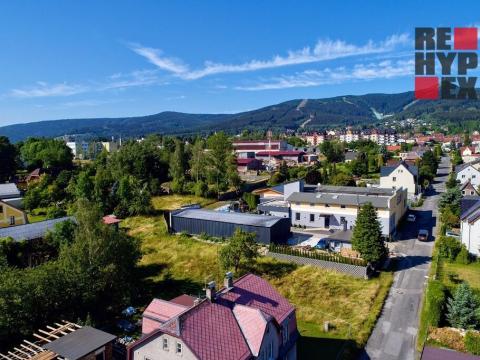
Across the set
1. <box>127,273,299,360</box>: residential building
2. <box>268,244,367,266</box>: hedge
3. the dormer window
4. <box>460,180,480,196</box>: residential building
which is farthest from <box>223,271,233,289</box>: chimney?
<box>460,180,480,196</box>: residential building

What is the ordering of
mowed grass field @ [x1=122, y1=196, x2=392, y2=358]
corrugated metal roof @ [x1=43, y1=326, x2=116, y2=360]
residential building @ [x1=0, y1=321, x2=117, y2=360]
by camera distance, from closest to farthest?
corrugated metal roof @ [x1=43, y1=326, x2=116, y2=360] < residential building @ [x1=0, y1=321, x2=117, y2=360] < mowed grass field @ [x1=122, y1=196, x2=392, y2=358]

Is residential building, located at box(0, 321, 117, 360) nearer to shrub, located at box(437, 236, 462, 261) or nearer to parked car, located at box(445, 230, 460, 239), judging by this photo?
shrub, located at box(437, 236, 462, 261)

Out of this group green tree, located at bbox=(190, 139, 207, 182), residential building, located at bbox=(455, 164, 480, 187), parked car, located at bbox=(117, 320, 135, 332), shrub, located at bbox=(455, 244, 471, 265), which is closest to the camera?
parked car, located at bbox=(117, 320, 135, 332)

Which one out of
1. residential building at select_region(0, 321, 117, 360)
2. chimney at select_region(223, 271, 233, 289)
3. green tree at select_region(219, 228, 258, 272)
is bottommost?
residential building at select_region(0, 321, 117, 360)

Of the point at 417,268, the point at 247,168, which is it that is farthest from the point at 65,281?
the point at 247,168

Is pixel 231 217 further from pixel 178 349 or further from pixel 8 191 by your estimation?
pixel 8 191

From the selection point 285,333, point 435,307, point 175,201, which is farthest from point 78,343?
point 175,201

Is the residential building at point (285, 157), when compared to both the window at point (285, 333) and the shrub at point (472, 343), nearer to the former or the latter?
the shrub at point (472, 343)

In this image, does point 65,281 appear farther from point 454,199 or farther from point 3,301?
point 454,199
